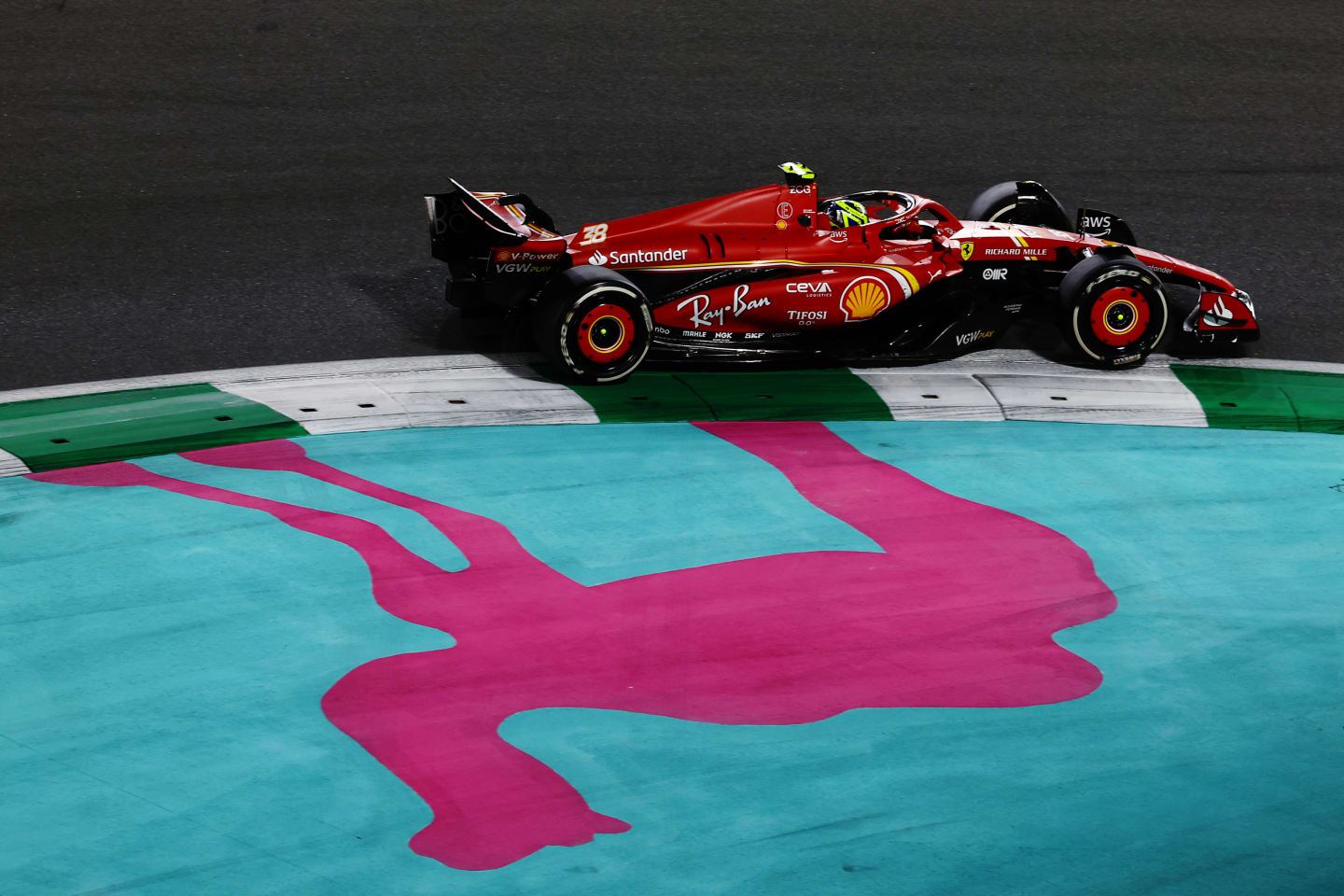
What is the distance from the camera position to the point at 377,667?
21.4 feet

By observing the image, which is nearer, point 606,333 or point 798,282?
point 606,333

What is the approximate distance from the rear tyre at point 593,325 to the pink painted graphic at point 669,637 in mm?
1491

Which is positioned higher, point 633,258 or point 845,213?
point 845,213

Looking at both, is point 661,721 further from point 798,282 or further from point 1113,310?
point 1113,310

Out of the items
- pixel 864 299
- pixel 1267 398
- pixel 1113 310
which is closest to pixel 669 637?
pixel 864 299

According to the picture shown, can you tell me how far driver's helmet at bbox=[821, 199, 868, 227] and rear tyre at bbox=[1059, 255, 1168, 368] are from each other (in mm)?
1326

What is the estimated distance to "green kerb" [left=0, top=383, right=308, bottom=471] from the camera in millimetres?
8312

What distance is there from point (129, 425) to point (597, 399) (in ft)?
8.54

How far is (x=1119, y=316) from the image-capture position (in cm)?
977

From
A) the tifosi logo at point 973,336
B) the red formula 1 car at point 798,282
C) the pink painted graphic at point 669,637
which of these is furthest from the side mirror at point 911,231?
the pink painted graphic at point 669,637

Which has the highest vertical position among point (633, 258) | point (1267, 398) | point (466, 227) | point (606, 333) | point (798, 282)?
point (466, 227)

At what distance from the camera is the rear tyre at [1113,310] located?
9617 mm

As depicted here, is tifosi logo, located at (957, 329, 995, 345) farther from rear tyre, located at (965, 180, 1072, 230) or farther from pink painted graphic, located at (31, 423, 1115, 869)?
pink painted graphic, located at (31, 423, 1115, 869)

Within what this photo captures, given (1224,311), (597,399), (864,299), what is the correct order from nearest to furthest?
(597,399), (864,299), (1224,311)
